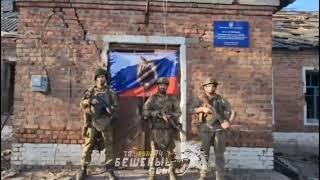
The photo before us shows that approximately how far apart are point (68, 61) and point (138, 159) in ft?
7.36

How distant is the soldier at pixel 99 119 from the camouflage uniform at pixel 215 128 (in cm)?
150

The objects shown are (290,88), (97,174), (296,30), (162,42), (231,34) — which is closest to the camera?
(97,174)

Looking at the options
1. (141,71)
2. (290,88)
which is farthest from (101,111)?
(290,88)

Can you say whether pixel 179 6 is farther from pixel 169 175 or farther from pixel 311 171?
pixel 311 171

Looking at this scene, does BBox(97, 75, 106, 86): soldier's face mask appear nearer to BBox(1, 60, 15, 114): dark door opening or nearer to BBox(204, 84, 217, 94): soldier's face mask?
BBox(204, 84, 217, 94): soldier's face mask

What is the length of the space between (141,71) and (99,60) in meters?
Result: 0.82

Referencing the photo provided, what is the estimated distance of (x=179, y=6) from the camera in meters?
10.3

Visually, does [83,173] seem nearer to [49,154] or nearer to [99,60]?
[49,154]

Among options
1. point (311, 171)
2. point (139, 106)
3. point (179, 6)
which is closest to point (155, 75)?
point (139, 106)

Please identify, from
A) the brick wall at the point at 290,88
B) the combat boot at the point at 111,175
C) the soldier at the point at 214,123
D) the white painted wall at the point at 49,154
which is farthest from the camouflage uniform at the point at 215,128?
the brick wall at the point at 290,88

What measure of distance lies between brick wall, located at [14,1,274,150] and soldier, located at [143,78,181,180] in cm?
128

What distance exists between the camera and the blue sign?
10305 mm

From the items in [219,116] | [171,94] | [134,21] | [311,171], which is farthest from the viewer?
[311,171]

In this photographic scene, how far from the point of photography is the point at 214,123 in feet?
28.9
